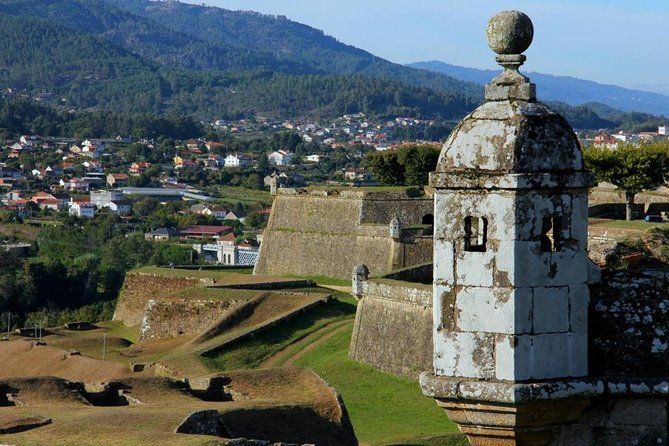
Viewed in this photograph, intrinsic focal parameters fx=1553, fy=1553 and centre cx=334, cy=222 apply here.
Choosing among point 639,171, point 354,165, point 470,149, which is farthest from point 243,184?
point 470,149

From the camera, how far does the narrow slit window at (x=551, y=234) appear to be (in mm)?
8938

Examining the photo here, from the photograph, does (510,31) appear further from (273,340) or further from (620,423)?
(273,340)

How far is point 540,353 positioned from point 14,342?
39.1m

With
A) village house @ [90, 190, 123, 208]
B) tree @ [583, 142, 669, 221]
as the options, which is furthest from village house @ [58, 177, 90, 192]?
tree @ [583, 142, 669, 221]

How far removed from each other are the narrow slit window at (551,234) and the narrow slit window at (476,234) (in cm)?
33

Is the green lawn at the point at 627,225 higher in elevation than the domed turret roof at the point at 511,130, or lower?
lower

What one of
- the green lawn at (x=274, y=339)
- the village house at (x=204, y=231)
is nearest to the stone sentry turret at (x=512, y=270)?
the green lawn at (x=274, y=339)

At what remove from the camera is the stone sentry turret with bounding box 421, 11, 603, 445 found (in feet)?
29.0

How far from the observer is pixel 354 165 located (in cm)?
17862

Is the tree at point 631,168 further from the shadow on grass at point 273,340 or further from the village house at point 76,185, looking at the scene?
the village house at point 76,185

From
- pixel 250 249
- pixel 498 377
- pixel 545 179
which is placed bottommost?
pixel 250 249

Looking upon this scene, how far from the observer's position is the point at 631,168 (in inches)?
1951

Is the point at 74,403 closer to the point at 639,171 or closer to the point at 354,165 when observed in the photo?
the point at 639,171

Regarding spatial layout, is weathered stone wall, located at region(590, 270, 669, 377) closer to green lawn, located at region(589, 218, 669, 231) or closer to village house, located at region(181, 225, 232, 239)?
green lawn, located at region(589, 218, 669, 231)
